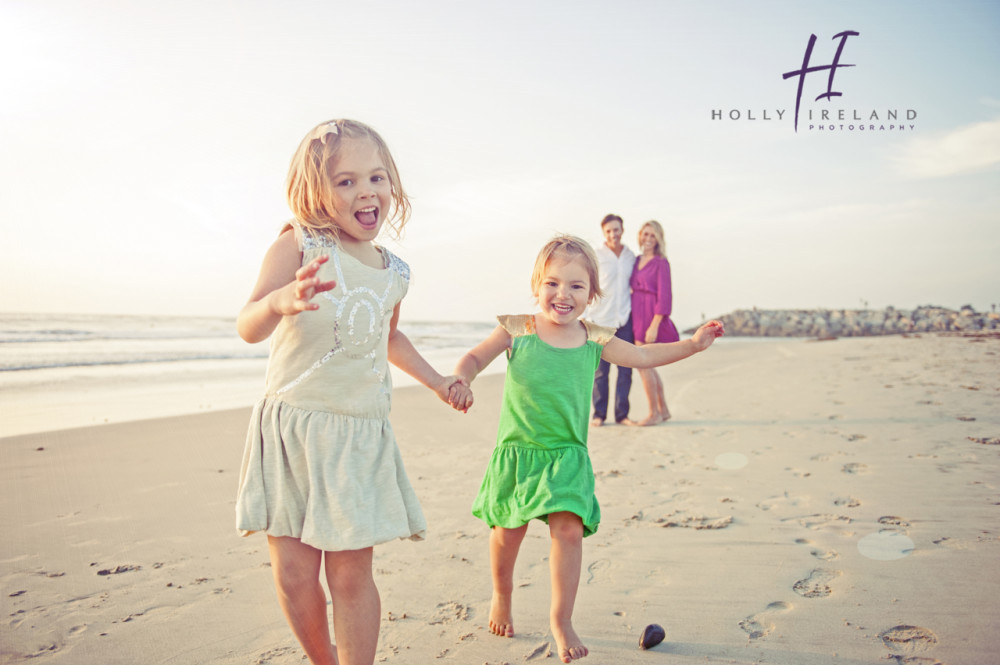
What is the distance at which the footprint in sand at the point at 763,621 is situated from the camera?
2426 mm

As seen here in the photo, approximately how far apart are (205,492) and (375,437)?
287 cm

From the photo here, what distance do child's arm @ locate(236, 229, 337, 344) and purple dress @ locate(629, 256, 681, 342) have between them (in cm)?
492

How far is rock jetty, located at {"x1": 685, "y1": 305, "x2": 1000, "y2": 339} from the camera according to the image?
91.9ft

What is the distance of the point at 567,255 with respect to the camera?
2650 mm

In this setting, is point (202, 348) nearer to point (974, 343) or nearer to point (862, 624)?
point (862, 624)

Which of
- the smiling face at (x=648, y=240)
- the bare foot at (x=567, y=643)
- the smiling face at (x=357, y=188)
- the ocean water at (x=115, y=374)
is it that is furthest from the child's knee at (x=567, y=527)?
the ocean water at (x=115, y=374)

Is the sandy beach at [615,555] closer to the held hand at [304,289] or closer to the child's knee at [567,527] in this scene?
the child's knee at [567,527]

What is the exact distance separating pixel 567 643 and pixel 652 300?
16.0 feet

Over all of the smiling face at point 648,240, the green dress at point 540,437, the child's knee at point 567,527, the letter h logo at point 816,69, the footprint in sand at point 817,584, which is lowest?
the footprint in sand at point 817,584

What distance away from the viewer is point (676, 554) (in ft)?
10.5

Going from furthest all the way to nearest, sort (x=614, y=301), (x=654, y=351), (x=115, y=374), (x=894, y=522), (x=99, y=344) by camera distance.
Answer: (x=99, y=344)
(x=115, y=374)
(x=614, y=301)
(x=894, y=522)
(x=654, y=351)

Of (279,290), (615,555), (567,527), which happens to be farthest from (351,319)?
(615,555)

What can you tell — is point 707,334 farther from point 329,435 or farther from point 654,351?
point 329,435

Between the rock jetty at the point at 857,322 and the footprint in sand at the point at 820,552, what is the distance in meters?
27.2
